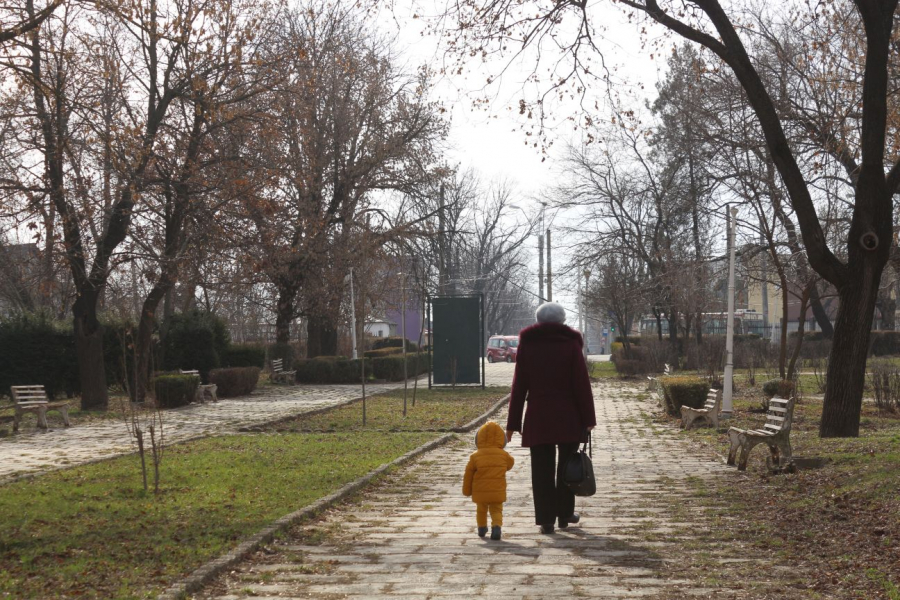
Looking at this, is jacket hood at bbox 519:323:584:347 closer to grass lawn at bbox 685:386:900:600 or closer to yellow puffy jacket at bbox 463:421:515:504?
yellow puffy jacket at bbox 463:421:515:504

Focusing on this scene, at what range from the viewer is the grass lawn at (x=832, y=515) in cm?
613

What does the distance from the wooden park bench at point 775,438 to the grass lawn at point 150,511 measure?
4223 mm

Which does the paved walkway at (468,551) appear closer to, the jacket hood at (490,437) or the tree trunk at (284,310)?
the jacket hood at (490,437)

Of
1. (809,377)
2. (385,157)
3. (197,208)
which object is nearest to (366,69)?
(385,157)

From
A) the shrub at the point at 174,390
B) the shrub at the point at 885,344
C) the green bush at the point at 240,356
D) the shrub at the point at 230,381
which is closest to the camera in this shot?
the shrub at the point at 174,390

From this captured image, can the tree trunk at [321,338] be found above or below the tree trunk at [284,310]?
below

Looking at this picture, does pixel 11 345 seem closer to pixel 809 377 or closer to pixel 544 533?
pixel 544 533

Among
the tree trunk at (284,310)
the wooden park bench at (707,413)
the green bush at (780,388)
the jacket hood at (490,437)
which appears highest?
the tree trunk at (284,310)

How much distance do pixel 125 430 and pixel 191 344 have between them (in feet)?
42.6

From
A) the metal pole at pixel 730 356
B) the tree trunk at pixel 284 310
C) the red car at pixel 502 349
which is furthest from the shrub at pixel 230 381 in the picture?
the red car at pixel 502 349

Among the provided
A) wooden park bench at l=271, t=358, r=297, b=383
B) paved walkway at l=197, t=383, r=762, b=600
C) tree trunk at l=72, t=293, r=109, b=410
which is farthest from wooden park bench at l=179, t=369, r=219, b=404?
paved walkway at l=197, t=383, r=762, b=600

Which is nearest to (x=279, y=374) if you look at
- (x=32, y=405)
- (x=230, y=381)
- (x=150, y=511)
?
(x=230, y=381)

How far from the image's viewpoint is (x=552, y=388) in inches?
293

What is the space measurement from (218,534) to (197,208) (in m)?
14.6
